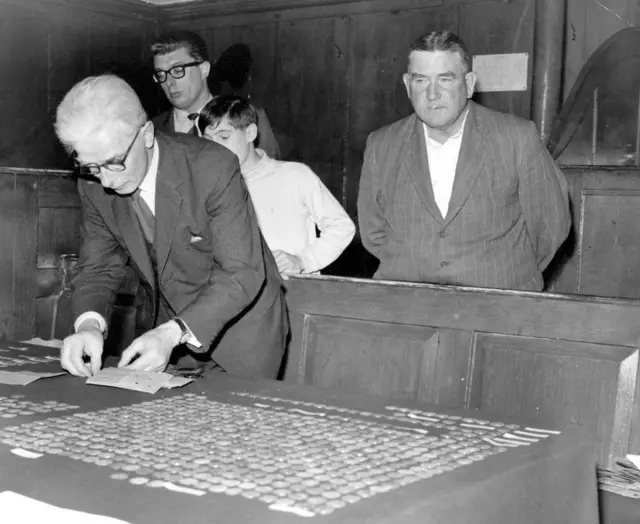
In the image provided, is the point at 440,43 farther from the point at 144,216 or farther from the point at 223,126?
the point at 144,216

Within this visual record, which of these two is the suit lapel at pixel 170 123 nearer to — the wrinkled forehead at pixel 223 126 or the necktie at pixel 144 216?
the wrinkled forehead at pixel 223 126

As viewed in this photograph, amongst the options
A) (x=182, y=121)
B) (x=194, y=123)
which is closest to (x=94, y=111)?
(x=194, y=123)

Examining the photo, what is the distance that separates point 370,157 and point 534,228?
0.66m

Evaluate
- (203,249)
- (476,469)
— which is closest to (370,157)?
(203,249)

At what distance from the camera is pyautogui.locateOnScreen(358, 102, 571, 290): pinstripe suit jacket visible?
3102 mm

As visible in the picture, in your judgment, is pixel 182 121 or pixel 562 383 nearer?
pixel 562 383

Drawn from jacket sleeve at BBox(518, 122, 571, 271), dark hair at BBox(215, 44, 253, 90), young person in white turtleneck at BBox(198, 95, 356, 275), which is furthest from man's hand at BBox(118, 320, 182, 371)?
dark hair at BBox(215, 44, 253, 90)

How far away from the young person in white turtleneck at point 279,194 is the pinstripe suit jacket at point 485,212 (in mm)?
468

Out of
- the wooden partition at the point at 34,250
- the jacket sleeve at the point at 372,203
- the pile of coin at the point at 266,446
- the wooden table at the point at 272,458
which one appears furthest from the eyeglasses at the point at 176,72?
the pile of coin at the point at 266,446

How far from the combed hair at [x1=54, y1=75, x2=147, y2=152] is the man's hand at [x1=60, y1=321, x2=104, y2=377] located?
0.49 metres

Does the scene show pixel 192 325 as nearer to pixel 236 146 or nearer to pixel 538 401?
pixel 538 401

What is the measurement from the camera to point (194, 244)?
253 cm

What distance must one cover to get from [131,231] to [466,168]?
47.9 inches

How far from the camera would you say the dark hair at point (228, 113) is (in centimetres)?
363
